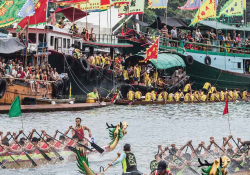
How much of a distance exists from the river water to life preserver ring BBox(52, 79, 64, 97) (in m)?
2.34

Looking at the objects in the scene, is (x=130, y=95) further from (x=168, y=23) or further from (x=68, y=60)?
(x=168, y=23)

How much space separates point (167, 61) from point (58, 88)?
13.7 m

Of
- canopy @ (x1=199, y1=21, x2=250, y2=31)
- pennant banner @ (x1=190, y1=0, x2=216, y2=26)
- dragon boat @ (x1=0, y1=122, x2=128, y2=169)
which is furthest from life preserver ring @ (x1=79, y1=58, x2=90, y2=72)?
dragon boat @ (x1=0, y1=122, x2=128, y2=169)

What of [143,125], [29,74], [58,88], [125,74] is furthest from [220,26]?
[29,74]

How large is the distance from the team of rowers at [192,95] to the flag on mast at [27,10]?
41.8 ft

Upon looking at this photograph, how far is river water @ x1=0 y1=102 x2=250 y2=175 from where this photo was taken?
2444 cm

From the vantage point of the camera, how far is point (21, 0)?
3416cm

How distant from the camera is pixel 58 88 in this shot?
3931cm

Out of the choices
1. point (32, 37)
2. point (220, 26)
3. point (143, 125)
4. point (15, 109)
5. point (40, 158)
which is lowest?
point (40, 158)

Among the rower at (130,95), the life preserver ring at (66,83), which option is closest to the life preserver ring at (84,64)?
the life preserver ring at (66,83)

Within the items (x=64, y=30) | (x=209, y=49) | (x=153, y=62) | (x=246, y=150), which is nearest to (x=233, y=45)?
(x=209, y=49)

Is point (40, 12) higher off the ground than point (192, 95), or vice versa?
point (40, 12)

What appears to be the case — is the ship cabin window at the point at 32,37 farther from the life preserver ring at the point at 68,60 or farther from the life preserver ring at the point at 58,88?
the life preserver ring at the point at 58,88

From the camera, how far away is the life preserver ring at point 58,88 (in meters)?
38.9
